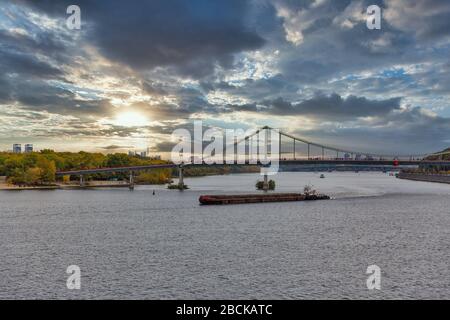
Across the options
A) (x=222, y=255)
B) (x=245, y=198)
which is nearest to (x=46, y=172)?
(x=245, y=198)

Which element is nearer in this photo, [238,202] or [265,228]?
[265,228]

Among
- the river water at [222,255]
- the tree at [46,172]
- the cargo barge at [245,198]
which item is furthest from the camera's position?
the tree at [46,172]

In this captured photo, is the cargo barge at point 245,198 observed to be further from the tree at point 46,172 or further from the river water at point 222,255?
the tree at point 46,172

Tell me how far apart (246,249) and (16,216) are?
50867 millimetres

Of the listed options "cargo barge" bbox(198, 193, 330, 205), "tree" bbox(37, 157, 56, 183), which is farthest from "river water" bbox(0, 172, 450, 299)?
"tree" bbox(37, 157, 56, 183)

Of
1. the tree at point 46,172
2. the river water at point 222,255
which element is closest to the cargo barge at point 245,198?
the river water at point 222,255

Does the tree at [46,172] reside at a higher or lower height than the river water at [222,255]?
higher

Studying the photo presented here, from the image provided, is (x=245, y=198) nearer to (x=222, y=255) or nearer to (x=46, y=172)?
(x=222, y=255)

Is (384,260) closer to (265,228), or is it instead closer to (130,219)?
(265,228)

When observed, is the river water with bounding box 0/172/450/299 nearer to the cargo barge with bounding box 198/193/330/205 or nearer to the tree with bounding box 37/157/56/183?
the cargo barge with bounding box 198/193/330/205

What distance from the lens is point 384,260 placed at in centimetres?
4497

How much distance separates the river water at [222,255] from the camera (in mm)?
33906
